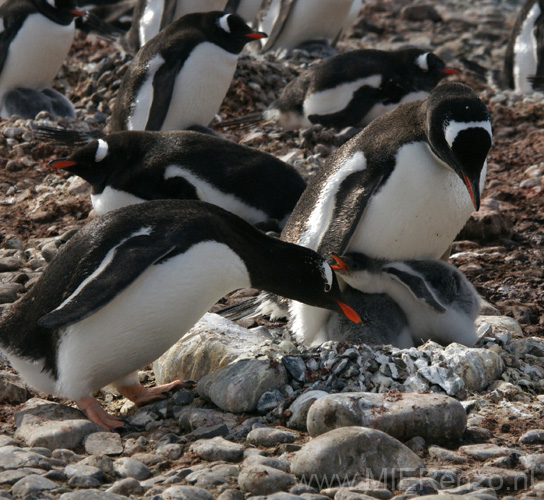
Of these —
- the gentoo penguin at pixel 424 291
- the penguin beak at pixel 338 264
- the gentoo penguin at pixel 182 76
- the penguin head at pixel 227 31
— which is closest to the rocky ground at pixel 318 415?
the gentoo penguin at pixel 424 291

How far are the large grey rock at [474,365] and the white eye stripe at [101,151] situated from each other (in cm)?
247

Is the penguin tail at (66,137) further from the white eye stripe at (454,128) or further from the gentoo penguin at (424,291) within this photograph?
the white eye stripe at (454,128)

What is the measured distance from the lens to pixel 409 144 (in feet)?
13.1

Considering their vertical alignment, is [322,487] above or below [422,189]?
below

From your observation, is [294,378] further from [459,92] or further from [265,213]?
[265,213]

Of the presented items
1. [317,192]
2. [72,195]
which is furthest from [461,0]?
[317,192]

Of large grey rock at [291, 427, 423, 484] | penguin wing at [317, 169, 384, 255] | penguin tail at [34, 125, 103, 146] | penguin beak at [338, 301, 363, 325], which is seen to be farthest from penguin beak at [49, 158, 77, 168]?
large grey rock at [291, 427, 423, 484]

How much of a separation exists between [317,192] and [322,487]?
5.93 feet

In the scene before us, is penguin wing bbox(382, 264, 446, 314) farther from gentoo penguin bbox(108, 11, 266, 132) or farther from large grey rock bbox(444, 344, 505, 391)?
gentoo penguin bbox(108, 11, 266, 132)

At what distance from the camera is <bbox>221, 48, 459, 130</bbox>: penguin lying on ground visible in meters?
7.11

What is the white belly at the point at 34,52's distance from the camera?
825cm

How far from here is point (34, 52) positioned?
8.29m

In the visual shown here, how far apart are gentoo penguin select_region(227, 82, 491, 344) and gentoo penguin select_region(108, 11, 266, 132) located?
3.02m

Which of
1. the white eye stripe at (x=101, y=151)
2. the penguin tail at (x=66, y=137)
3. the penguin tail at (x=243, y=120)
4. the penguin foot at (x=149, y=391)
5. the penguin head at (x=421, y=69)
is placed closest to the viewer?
the penguin foot at (x=149, y=391)
